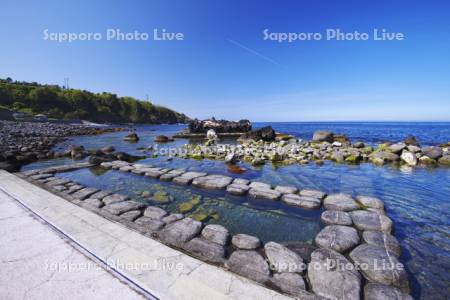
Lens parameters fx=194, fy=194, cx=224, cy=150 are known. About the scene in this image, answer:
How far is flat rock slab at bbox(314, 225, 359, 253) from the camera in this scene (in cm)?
304

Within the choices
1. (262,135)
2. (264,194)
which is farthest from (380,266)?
(262,135)

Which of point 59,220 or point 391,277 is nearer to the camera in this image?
point 391,277

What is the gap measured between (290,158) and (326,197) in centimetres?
540

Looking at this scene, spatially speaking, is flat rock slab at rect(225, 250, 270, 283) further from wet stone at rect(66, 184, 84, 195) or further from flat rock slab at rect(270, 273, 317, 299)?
wet stone at rect(66, 184, 84, 195)

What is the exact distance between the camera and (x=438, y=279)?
2518 millimetres

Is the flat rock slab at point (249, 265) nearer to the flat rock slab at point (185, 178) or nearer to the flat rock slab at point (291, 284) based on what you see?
the flat rock slab at point (291, 284)

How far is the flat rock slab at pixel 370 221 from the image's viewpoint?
11.6 feet

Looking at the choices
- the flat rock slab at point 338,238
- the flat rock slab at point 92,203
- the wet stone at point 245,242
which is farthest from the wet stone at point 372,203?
the flat rock slab at point 92,203

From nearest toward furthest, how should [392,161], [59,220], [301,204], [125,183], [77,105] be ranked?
A: [59,220] < [301,204] < [125,183] < [392,161] < [77,105]

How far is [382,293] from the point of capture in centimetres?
212

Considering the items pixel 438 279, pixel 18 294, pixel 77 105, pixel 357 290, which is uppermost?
pixel 77 105

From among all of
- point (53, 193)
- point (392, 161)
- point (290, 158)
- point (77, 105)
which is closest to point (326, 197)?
point (290, 158)

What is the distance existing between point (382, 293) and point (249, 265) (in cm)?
145

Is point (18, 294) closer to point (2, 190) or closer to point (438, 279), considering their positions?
point (2, 190)
